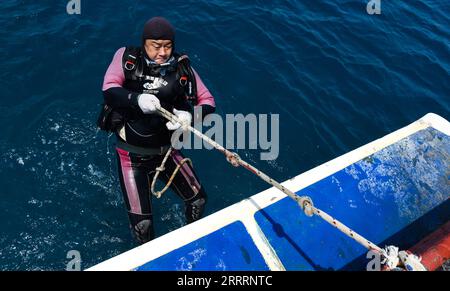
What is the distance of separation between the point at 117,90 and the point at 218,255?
245cm

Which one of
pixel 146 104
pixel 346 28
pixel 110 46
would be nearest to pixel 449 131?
pixel 146 104

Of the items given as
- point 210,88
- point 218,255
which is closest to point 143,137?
point 218,255

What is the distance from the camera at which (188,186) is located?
5.72 m

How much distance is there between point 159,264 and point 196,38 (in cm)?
705

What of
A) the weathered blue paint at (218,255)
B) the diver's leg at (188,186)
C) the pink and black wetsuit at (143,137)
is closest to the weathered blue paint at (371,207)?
the weathered blue paint at (218,255)

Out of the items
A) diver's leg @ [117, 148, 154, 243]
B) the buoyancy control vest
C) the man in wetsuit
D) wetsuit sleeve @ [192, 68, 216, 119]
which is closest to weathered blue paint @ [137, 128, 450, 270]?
diver's leg @ [117, 148, 154, 243]

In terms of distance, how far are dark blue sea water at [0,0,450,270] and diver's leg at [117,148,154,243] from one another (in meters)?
0.79

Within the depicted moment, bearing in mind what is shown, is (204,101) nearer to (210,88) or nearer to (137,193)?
(137,193)

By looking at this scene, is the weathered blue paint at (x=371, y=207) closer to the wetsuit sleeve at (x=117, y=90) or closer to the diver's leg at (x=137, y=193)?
the diver's leg at (x=137, y=193)
